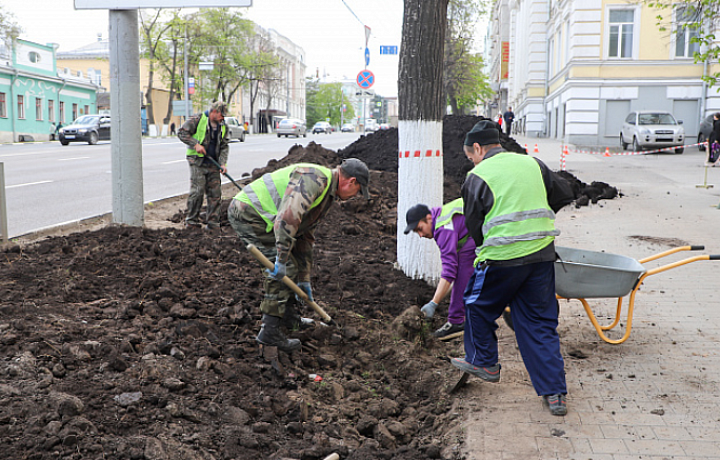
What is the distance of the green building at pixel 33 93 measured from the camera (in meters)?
41.7

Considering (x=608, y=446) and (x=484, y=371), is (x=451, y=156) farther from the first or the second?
(x=608, y=446)

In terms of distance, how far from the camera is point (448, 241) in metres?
A: 4.99

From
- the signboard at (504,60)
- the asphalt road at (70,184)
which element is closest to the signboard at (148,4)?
the asphalt road at (70,184)

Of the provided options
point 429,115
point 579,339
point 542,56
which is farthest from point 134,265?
point 542,56

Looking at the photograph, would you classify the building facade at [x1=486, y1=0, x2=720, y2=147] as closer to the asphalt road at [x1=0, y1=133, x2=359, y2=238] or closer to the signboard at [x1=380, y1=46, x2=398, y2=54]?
the signboard at [x1=380, y1=46, x2=398, y2=54]

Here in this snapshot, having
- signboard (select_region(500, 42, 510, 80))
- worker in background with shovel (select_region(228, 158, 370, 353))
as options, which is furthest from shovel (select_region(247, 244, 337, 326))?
signboard (select_region(500, 42, 510, 80))

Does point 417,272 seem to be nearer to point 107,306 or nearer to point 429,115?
point 429,115

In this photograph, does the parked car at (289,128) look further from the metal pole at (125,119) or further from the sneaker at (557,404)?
the sneaker at (557,404)

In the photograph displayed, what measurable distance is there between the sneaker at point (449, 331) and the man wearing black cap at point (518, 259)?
3.82 feet

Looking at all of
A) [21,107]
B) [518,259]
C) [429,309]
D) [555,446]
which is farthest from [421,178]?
[21,107]

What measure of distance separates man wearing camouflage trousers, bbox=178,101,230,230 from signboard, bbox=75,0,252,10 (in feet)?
4.29

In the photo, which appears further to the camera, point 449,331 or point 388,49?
point 388,49

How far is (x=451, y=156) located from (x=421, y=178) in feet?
29.9

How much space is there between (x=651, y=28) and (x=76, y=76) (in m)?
43.9
